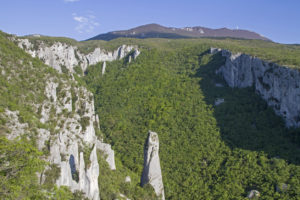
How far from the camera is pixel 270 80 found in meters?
57.2

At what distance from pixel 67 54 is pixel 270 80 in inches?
3000

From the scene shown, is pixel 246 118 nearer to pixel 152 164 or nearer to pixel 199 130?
pixel 199 130

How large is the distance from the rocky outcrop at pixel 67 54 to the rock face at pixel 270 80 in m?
46.4

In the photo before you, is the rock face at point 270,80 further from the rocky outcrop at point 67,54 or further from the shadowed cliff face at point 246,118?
the rocky outcrop at point 67,54

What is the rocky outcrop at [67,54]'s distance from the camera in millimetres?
86812

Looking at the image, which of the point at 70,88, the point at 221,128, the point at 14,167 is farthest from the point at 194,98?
the point at 14,167

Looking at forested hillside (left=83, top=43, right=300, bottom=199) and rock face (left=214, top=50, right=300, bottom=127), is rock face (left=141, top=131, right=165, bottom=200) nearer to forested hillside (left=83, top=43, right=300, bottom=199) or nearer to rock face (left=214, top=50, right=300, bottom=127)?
forested hillside (left=83, top=43, right=300, bottom=199)

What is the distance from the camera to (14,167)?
1277 centimetres

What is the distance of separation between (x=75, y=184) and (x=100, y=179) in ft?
25.6

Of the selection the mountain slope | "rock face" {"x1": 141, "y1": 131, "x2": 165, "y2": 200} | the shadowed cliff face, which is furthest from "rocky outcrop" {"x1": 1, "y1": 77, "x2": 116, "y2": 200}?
the shadowed cliff face

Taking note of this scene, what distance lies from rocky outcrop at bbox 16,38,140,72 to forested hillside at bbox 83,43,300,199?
1591cm

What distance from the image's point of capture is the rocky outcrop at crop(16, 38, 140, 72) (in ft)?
285

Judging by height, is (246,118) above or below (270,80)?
below

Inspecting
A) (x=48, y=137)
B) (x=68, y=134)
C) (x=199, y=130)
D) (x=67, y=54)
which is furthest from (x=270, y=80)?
(x=67, y=54)
